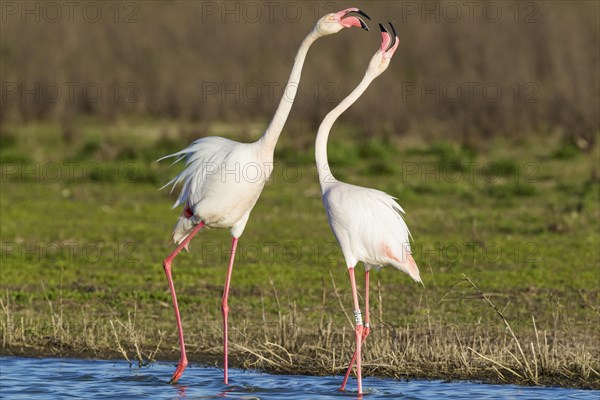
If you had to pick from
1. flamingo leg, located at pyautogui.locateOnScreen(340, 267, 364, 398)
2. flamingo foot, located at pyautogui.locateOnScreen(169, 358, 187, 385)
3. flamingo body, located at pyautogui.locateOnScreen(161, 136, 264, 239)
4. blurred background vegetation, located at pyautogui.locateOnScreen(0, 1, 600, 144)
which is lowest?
flamingo foot, located at pyautogui.locateOnScreen(169, 358, 187, 385)

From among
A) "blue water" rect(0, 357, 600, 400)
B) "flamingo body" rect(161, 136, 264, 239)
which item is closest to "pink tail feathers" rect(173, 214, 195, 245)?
"flamingo body" rect(161, 136, 264, 239)

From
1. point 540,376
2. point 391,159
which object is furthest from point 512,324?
point 391,159

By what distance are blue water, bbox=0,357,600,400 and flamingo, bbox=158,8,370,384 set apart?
6.4 inches

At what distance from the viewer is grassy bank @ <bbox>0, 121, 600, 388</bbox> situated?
7.77 m

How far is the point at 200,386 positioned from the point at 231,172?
1.38m

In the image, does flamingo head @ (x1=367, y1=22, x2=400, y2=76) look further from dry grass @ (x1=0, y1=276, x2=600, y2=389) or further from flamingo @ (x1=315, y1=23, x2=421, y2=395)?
dry grass @ (x1=0, y1=276, x2=600, y2=389)

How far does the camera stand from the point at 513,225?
1238cm

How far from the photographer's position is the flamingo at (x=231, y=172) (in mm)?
7227

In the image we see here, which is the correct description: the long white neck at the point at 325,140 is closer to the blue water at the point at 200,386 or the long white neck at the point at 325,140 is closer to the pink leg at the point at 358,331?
the pink leg at the point at 358,331

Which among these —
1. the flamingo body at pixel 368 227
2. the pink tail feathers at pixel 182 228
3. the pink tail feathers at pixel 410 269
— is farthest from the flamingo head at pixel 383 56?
the pink tail feathers at pixel 182 228

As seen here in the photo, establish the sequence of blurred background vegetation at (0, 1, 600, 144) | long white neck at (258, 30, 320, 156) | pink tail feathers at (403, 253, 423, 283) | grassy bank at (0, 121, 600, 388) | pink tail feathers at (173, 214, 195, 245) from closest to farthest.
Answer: pink tail feathers at (403, 253, 423, 283) < long white neck at (258, 30, 320, 156) < grassy bank at (0, 121, 600, 388) < pink tail feathers at (173, 214, 195, 245) < blurred background vegetation at (0, 1, 600, 144)

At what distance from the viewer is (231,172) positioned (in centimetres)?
737

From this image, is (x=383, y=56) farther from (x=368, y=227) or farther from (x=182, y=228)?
(x=182, y=228)

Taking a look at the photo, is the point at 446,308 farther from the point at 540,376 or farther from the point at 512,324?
the point at 540,376
